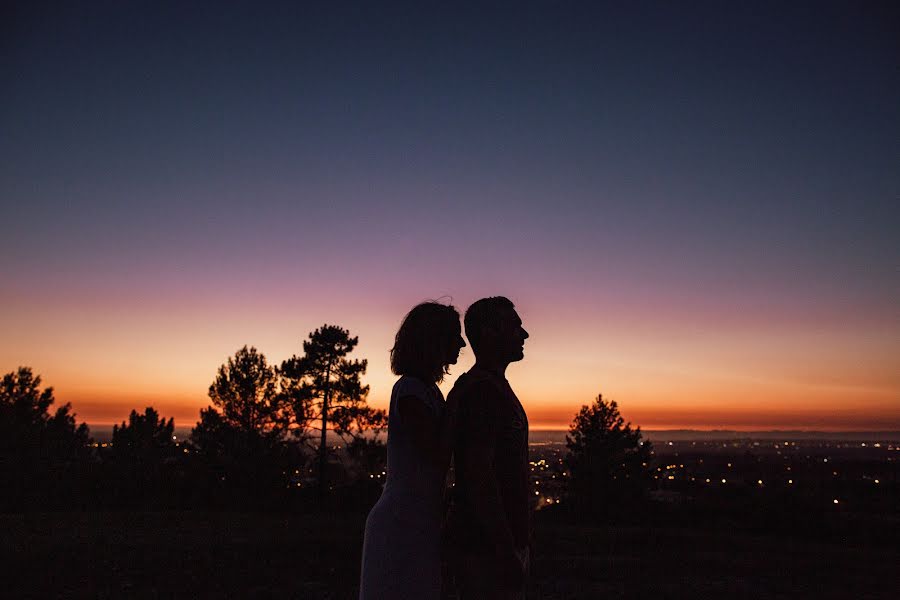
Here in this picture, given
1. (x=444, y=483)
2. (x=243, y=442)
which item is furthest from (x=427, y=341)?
(x=243, y=442)

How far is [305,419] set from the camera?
27.0m

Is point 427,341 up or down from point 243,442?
up

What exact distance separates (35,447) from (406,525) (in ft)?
116

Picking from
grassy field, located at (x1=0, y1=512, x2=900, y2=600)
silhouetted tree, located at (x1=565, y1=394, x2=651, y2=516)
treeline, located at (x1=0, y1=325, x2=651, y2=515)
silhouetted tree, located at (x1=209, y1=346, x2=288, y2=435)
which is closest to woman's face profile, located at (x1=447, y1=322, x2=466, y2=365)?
grassy field, located at (x1=0, y1=512, x2=900, y2=600)

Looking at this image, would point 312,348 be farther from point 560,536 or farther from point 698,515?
point 698,515

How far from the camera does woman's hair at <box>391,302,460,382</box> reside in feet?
10.1

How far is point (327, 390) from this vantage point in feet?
87.8

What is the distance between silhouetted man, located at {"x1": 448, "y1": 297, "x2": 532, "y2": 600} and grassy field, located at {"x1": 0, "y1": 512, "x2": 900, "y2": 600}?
23.4 ft

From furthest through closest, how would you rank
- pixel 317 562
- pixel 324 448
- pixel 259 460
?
pixel 324 448 → pixel 259 460 → pixel 317 562

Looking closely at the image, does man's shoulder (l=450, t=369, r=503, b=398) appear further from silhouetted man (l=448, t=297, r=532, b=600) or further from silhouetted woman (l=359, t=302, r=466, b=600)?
silhouetted woman (l=359, t=302, r=466, b=600)

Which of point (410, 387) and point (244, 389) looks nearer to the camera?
point (410, 387)

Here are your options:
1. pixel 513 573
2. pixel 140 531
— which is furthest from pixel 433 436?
pixel 140 531

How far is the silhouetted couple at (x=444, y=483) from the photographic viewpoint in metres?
2.88

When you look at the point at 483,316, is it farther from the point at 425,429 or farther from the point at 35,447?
the point at 35,447
